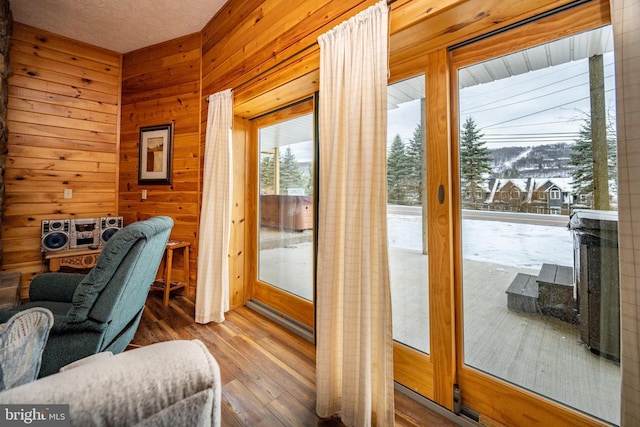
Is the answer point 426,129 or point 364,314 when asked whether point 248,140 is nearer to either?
point 426,129

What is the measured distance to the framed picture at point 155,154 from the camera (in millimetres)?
3131

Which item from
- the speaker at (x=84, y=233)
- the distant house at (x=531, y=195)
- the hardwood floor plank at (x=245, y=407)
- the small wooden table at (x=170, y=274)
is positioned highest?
the distant house at (x=531, y=195)

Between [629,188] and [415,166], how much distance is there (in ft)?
2.91

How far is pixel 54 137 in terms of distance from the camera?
3.04 m

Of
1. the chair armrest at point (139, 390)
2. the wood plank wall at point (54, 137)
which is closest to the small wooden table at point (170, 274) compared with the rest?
the wood plank wall at point (54, 137)

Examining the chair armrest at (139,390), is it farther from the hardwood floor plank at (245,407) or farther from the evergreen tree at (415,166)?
the evergreen tree at (415,166)

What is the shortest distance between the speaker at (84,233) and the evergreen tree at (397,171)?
337 cm

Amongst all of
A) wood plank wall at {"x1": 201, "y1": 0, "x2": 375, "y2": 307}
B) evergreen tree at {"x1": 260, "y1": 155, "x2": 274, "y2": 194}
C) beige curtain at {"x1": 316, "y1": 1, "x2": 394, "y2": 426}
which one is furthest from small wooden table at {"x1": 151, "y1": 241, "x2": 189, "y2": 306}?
beige curtain at {"x1": 316, "y1": 1, "x2": 394, "y2": 426}

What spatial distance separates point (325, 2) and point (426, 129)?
1.03 m

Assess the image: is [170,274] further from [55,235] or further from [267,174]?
[267,174]

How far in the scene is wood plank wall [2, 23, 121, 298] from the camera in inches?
112

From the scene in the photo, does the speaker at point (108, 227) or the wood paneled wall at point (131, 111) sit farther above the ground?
the wood paneled wall at point (131, 111)

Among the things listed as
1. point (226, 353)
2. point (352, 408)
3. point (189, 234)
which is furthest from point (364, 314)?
point (189, 234)

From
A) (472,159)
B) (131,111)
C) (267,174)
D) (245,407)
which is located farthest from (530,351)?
(131,111)
